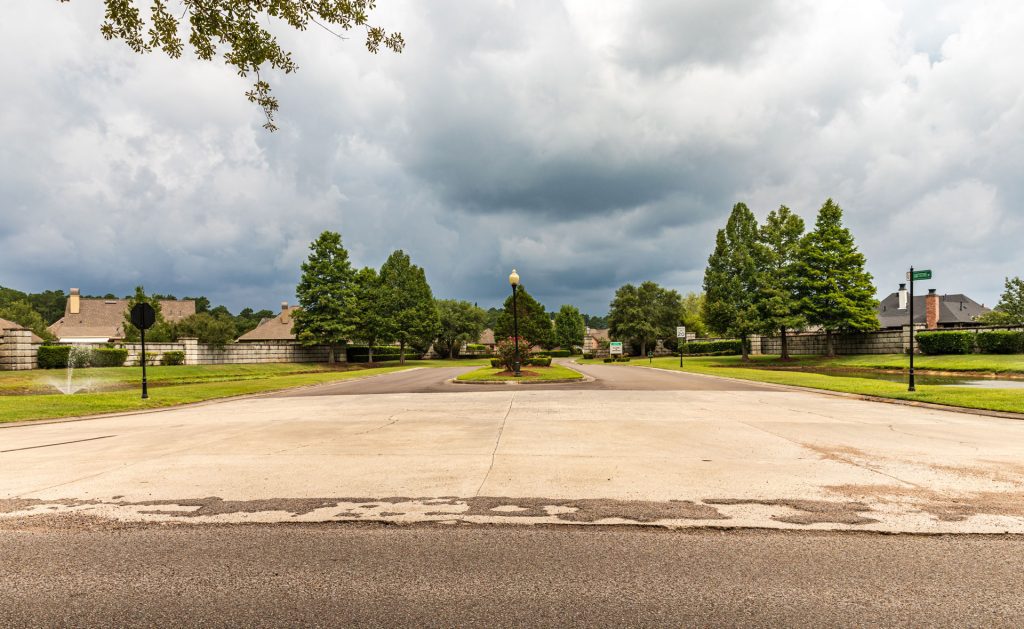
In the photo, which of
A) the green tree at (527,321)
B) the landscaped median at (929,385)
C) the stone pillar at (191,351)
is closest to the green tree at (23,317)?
the stone pillar at (191,351)

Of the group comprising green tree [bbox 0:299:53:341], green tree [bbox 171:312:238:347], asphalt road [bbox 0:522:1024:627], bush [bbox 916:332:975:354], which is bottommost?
asphalt road [bbox 0:522:1024:627]

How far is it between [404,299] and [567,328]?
42.9 meters

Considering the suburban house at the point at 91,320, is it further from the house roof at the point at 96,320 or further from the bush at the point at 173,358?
the bush at the point at 173,358

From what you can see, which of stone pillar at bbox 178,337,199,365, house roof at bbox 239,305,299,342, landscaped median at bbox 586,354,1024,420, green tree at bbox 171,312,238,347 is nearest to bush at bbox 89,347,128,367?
stone pillar at bbox 178,337,199,365

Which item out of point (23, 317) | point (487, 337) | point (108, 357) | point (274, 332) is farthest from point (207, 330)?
point (487, 337)

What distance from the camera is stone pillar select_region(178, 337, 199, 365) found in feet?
137

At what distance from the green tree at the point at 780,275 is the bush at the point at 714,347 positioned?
18.3 m

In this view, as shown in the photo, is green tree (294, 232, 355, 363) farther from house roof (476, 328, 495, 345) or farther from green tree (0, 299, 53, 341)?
house roof (476, 328, 495, 345)

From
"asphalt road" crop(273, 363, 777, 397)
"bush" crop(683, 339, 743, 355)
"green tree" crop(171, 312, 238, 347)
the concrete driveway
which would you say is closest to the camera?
the concrete driveway

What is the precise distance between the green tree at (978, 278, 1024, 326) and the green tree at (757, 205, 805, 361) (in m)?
35.5

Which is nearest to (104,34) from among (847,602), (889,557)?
(847,602)

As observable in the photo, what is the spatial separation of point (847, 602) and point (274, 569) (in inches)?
148

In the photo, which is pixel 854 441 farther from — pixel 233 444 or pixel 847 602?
pixel 233 444

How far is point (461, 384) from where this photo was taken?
22.7 meters
